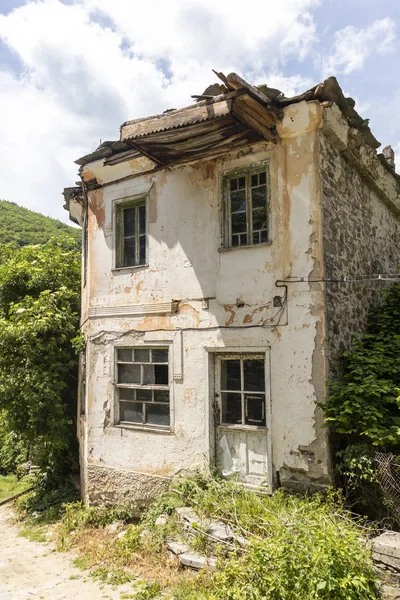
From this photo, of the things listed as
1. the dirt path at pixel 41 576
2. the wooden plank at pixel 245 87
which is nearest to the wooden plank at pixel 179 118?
the wooden plank at pixel 245 87

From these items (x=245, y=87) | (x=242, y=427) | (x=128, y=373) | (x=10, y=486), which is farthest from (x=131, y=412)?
(x=245, y=87)

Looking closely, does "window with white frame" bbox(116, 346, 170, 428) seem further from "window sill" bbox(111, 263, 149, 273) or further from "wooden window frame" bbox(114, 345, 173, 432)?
"window sill" bbox(111, 263, 149, 273)

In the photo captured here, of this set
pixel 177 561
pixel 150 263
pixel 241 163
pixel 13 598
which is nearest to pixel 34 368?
pixel 150 263

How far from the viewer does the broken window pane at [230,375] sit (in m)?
6.73

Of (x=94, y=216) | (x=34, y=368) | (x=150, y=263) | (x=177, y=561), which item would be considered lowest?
(x=177, y=561)

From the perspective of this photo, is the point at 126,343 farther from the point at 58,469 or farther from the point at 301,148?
the point at 301,148

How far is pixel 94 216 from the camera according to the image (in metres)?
8.52

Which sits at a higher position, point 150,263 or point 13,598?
point 150,263

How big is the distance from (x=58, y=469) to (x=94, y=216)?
548 centimetres

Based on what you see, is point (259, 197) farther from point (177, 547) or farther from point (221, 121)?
point (177, 547)

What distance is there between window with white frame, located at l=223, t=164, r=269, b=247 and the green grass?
800 cm

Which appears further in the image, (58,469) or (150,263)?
(58,469)

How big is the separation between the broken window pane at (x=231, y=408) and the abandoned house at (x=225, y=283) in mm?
33

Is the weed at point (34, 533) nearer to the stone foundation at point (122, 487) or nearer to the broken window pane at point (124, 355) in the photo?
the stone foundation at point (122, 487)
